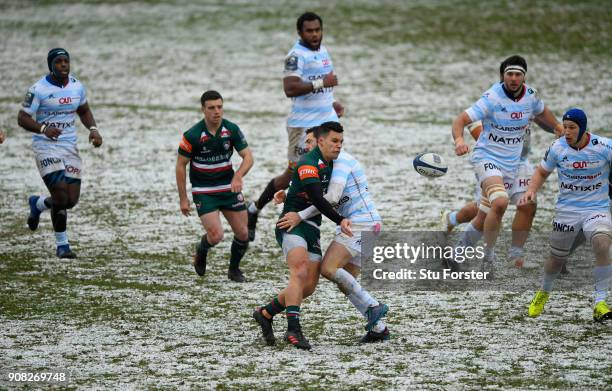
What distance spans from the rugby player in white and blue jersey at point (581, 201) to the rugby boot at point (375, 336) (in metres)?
1.71

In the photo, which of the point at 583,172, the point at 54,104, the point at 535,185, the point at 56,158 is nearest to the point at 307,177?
the point at 535,185

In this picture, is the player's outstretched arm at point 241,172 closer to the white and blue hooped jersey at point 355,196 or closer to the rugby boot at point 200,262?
the rugby boot at point 200,262

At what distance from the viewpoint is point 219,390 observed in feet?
29.1

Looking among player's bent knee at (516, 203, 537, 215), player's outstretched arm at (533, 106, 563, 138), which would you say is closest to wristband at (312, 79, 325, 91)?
player's outstretched arm at (533, 106, 563, 138)

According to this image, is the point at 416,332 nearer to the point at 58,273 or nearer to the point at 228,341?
the point at 228,341

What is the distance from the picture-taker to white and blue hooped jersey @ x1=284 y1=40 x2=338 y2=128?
14406 mm

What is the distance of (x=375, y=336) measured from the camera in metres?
10.2

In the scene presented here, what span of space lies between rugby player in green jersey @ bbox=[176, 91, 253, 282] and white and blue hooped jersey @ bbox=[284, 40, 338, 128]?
1.87 meters

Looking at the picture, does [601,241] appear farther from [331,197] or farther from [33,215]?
[33,215]

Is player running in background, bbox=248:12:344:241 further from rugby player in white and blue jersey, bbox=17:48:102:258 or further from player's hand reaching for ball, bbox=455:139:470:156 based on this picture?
player's hand reaching for ball, bbox=455:139:470:156

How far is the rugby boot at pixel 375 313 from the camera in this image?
10.1m

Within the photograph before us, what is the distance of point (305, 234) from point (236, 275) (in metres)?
2.73

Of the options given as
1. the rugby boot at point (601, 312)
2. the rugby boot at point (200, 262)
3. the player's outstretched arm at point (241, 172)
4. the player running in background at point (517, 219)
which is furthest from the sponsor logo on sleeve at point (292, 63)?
the rugby boot at point (601, 312)

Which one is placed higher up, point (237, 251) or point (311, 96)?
point (311, 96)
